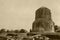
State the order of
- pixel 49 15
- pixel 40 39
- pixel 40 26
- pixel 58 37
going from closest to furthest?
pixel 40 39 → pixel 58 37 → pixel 40 26 → pixel 49 15

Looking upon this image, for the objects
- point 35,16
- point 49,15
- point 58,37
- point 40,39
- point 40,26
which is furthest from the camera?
point 35,16

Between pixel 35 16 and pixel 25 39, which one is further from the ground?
pixel 35 16

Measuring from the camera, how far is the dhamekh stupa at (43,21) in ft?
77.6

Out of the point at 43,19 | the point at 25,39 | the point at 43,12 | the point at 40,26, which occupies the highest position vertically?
the point at 43,12

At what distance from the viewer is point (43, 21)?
24.3 m

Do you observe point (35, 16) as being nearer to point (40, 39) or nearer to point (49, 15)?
point (49, 15)

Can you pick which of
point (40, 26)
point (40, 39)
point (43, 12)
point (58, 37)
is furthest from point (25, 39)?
point (43, 12)

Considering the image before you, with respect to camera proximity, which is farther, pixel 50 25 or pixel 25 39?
pixel 50 25

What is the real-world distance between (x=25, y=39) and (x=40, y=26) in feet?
43.2

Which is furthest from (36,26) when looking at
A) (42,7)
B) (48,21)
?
(42,7)

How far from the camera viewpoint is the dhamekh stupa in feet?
77.6

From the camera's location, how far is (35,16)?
90.0 ft

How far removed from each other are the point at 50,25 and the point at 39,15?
12.5 feet

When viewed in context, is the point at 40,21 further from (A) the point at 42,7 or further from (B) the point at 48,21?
(A) the point at 42,7
